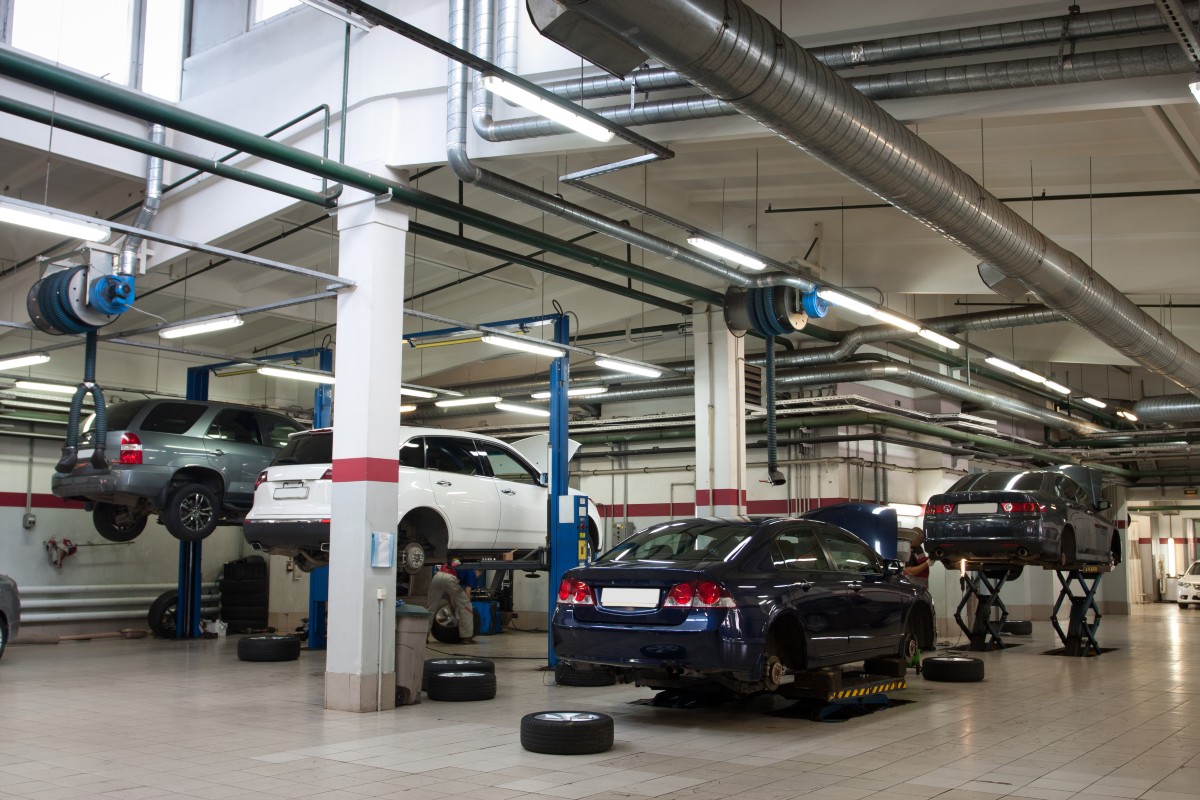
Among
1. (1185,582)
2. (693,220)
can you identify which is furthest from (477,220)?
(1185,582)

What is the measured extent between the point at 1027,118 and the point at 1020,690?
5.22m

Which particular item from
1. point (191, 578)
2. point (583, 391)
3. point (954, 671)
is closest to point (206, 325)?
point (191, 578)

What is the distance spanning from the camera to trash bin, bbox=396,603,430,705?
8320 mm

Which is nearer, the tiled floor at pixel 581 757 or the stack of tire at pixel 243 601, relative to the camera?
the tiled floor at pixel 581 757

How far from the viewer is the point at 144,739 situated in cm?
670

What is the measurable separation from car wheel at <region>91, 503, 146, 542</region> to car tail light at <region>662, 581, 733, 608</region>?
821cm

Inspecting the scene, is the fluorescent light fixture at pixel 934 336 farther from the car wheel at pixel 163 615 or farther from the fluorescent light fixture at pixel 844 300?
the car wheel at pixel 163 615

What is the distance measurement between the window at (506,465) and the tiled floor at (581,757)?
2172 mm

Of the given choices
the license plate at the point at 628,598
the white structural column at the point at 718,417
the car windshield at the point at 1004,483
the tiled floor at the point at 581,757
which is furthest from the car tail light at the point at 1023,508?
the license plate at the point at 628,598

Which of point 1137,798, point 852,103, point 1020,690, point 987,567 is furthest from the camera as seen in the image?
point 987,567

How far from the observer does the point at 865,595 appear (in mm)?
7691

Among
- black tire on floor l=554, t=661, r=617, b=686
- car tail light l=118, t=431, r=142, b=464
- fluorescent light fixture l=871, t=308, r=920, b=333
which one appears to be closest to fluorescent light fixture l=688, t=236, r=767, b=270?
fluorescent light fixture l=871, t=308, r=920, b=333

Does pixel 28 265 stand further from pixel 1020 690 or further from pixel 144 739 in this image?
pixel 1020 690

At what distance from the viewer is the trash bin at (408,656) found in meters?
8.32
